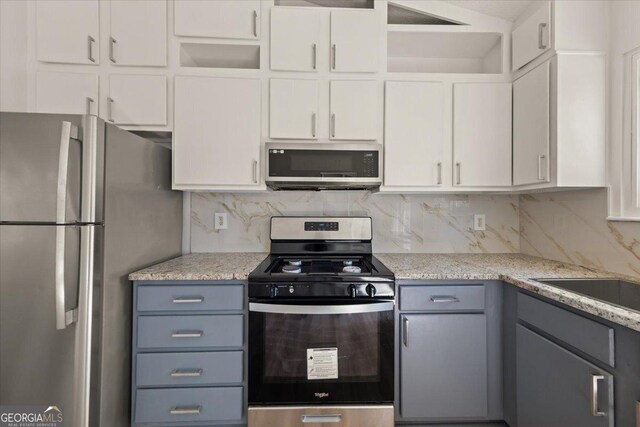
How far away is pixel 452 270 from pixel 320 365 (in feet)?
2.78

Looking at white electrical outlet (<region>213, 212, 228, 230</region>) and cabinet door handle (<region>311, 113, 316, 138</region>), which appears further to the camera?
white electrical outlet (<region>213, 212, 228, 230</region>)

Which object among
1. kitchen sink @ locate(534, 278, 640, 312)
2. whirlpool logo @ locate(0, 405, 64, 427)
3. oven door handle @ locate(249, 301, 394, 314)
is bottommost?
whirlpool logo @ locate(0, 405, 64, 427)

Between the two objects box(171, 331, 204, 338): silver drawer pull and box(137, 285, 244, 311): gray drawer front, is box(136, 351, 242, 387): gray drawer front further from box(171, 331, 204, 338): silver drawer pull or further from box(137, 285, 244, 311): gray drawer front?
box(137, 285, 244, 311): gray drawer front

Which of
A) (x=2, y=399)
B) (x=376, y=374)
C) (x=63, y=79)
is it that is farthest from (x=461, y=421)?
(x=63, y=79)

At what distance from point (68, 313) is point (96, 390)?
0.38m

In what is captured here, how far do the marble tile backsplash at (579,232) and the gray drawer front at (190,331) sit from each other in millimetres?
1935

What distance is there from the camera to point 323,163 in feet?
5.98

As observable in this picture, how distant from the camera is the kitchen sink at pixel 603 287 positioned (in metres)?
1.28

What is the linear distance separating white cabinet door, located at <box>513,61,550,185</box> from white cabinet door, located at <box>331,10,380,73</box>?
882 mm

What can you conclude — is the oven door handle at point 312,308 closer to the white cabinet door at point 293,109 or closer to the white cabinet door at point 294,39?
the white cabinet door at point 293,109

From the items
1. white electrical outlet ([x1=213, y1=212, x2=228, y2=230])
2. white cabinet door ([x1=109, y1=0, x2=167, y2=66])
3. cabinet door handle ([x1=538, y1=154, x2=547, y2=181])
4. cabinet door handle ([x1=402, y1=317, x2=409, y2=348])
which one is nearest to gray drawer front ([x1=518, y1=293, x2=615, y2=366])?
cabinet door handle ([x1=402, y1=317, x2=409, y2=348])

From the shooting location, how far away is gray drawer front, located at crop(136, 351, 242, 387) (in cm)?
150

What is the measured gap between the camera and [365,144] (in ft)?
6.03

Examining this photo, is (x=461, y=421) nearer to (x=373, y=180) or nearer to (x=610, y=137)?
(x=373, y=180)
